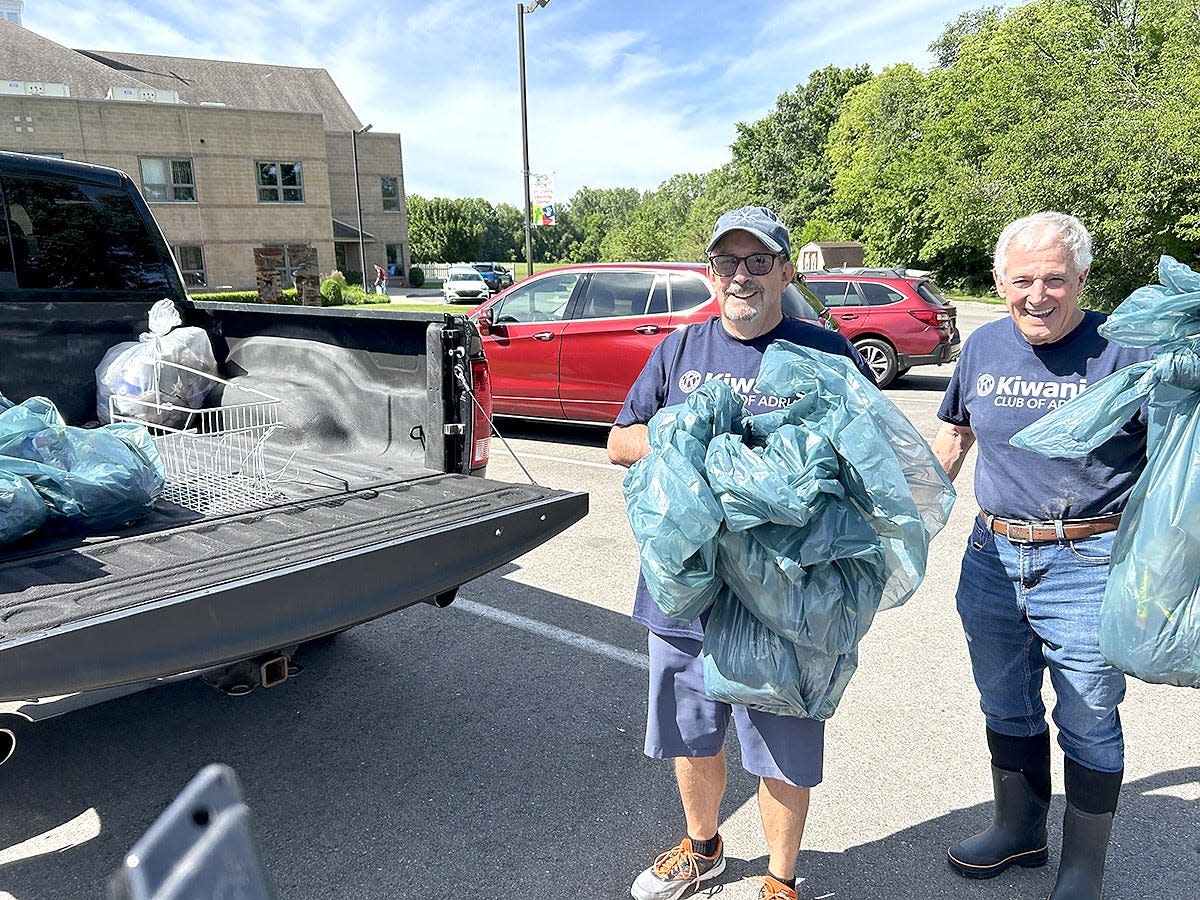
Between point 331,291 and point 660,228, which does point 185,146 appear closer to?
point 331,291

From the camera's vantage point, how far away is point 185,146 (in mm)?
35469

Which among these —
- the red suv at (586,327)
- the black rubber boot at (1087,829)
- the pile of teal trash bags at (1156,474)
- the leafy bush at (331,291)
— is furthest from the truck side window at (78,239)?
the leafy bush at (331,291)

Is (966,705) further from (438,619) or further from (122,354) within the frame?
(122,354)

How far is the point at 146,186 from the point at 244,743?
124 ft

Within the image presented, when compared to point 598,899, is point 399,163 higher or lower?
higher

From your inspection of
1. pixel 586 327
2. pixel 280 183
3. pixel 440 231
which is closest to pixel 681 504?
pixel 586 327

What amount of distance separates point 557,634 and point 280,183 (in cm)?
3856

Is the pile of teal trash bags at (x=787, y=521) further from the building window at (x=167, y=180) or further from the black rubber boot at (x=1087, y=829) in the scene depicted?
the building window at (x=167, y=180)

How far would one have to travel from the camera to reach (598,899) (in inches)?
97.5

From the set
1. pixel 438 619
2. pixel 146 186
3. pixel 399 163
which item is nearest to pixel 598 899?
pixel 438 619

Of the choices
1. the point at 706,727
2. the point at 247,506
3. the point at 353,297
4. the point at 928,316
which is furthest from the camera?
the point at 353,297

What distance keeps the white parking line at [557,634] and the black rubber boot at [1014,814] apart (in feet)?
5.38

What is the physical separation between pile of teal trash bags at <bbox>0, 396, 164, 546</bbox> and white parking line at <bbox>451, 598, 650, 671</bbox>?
2.03 metres

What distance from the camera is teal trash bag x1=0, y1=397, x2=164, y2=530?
251 cm
